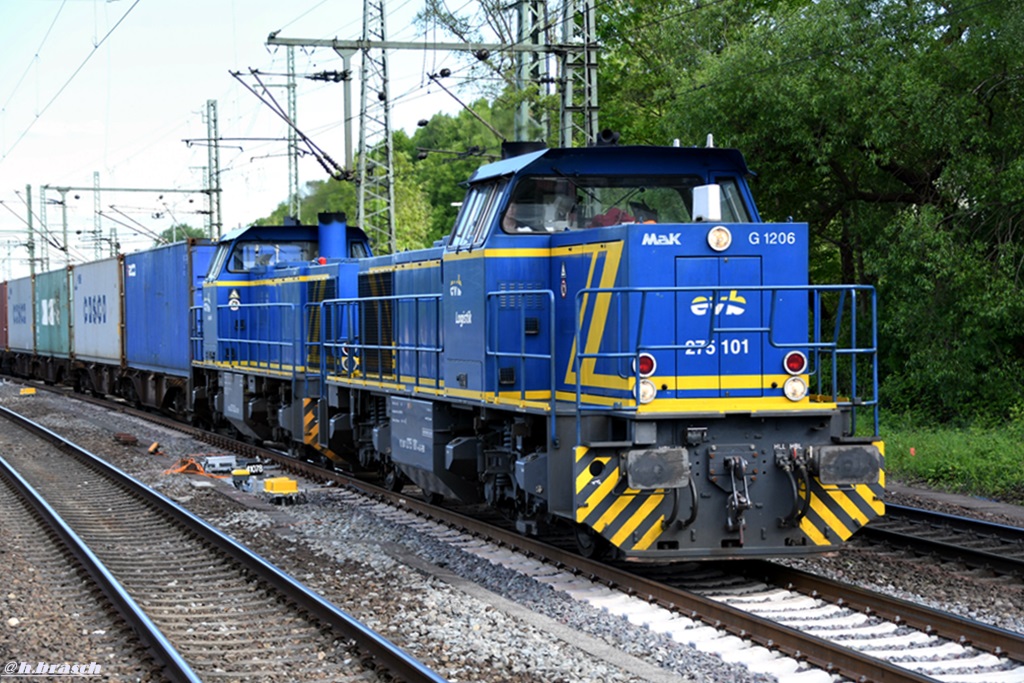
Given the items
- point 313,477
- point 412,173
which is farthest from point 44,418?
point 412,173

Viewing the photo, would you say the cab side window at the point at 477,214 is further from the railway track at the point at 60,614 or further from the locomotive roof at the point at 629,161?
the railway track at the point at 60,614

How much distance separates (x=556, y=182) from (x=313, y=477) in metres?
7.00

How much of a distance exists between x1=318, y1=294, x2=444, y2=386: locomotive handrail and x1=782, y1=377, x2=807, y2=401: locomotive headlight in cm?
336

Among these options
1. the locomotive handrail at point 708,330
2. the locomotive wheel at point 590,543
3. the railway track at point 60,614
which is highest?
the locomotive handrail at point 708,330

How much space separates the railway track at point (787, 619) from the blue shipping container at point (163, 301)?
1205cm

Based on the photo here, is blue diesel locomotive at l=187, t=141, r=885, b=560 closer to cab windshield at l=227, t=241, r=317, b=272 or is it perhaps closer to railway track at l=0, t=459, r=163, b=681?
railway track at l=0, t=459, r=163, b=681

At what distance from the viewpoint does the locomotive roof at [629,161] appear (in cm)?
869

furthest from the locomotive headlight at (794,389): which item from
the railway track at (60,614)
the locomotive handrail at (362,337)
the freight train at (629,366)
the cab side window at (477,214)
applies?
the railway track at (60,614)

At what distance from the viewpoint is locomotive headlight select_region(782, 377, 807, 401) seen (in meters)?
8.05

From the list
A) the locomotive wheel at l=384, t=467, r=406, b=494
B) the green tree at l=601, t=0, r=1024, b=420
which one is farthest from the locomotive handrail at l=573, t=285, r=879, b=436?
the green tree at l=601, t=0, r=1024, b=420

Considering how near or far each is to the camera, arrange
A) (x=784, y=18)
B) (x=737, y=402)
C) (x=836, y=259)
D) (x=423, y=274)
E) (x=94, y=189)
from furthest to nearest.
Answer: (x=94, y=189), (x=836, y=259), (x=784, y=18), (x=423, y=274), (x=737, y=402)

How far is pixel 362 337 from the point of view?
13094mm

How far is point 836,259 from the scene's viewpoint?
2328 centimetres

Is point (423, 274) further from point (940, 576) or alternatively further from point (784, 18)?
point (784, 18)
